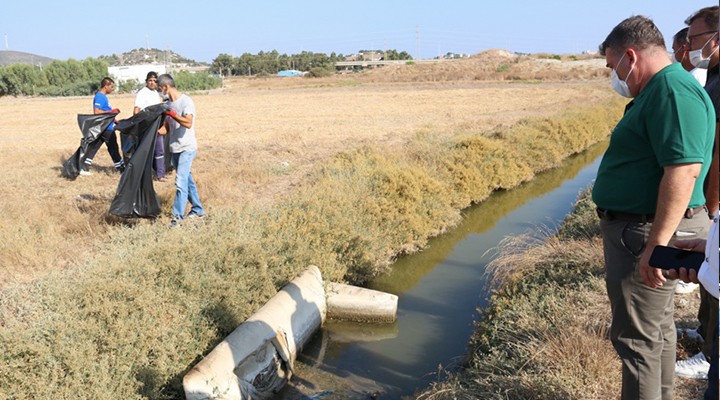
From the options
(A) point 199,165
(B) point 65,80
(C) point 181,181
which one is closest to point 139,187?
(C) point 181,181

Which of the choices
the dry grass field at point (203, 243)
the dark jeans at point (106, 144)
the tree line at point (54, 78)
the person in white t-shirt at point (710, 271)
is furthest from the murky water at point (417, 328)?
the tree line at point (54, 78)

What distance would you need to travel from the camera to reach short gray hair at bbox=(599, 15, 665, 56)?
2617 millimetres

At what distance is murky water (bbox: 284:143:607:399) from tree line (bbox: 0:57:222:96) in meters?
55.3

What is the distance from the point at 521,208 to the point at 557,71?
59.3 m

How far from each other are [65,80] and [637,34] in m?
77.2

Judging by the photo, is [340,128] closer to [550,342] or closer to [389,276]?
[389,276]

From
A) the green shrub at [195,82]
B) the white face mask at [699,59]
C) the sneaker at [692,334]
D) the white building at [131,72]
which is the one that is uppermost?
the white building at [131,72]

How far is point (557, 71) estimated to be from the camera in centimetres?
6525

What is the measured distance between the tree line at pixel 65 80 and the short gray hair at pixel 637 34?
60.7 metres

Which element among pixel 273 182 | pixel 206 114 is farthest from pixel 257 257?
pixel 206 114

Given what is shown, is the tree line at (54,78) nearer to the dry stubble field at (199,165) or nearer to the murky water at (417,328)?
the dry stubble field at (199,165)

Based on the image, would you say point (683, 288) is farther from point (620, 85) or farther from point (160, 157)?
point (160, 157)

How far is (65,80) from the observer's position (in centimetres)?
6894

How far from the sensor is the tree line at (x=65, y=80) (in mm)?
61312
